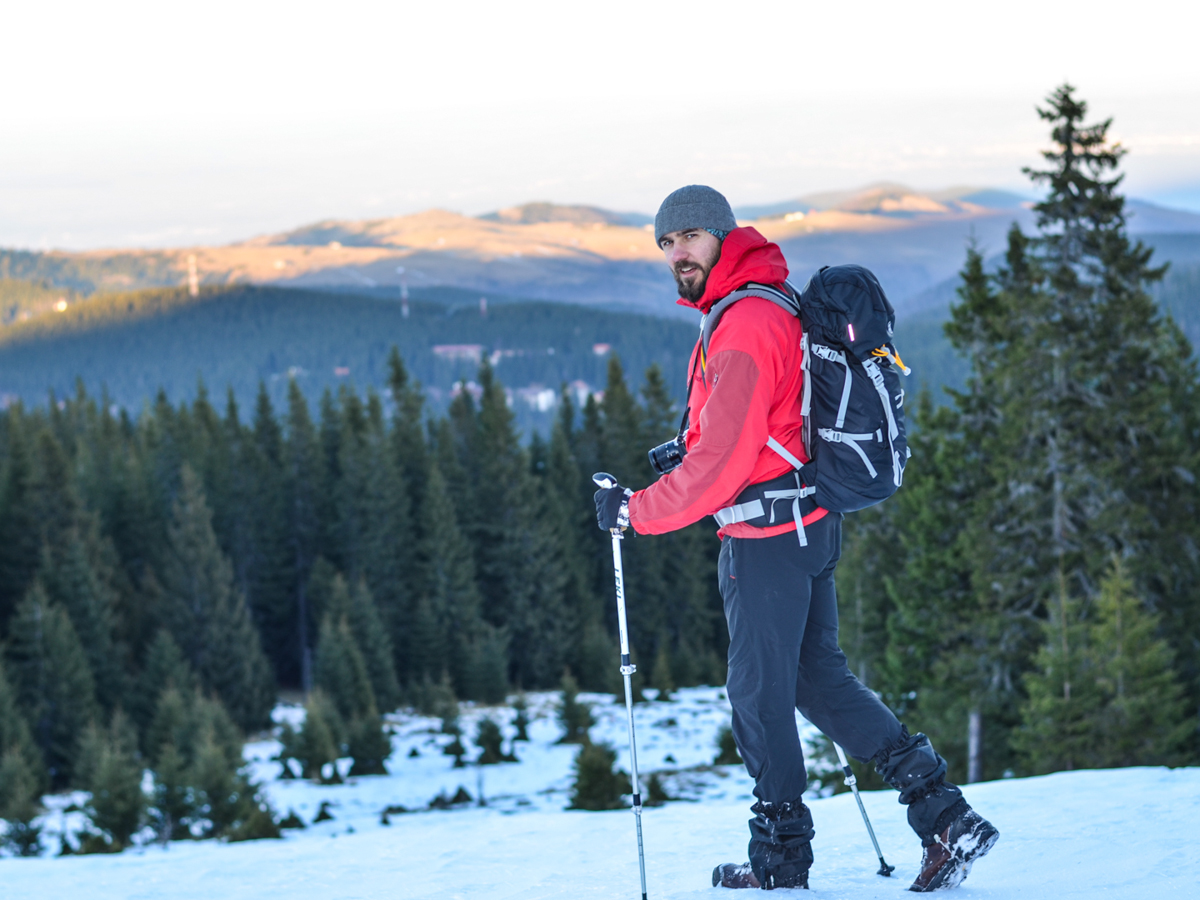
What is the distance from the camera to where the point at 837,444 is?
3580 mm

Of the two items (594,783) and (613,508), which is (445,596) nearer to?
(594,783)

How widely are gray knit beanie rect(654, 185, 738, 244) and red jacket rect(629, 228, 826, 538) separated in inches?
2.6

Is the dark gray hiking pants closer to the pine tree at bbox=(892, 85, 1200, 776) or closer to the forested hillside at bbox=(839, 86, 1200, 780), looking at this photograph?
the forested hillside at bbox=(839, 86, 1200, 780)

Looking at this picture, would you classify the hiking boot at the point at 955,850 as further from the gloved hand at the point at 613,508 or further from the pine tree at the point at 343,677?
the pine tree at the point at 343,677

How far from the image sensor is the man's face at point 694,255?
369 centimetres

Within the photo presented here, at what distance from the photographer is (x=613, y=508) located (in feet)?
12.8

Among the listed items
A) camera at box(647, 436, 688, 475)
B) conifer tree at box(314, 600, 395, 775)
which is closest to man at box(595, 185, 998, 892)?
camera at box(647, 436, 688, 475)

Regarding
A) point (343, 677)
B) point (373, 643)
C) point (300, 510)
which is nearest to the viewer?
point (343, 677)

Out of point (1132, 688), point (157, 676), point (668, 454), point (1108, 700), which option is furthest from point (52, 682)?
point (668, 454)

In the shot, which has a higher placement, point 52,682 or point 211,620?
point 52,682

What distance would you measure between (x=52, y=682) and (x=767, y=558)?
40.9m

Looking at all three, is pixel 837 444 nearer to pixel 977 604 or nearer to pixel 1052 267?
pixel 1052 267

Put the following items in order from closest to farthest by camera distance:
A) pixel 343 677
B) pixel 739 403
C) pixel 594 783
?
1. pixel 739 403
2. pixel 594 783
3. pixel 343 677

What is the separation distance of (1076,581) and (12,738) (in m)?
31.1
